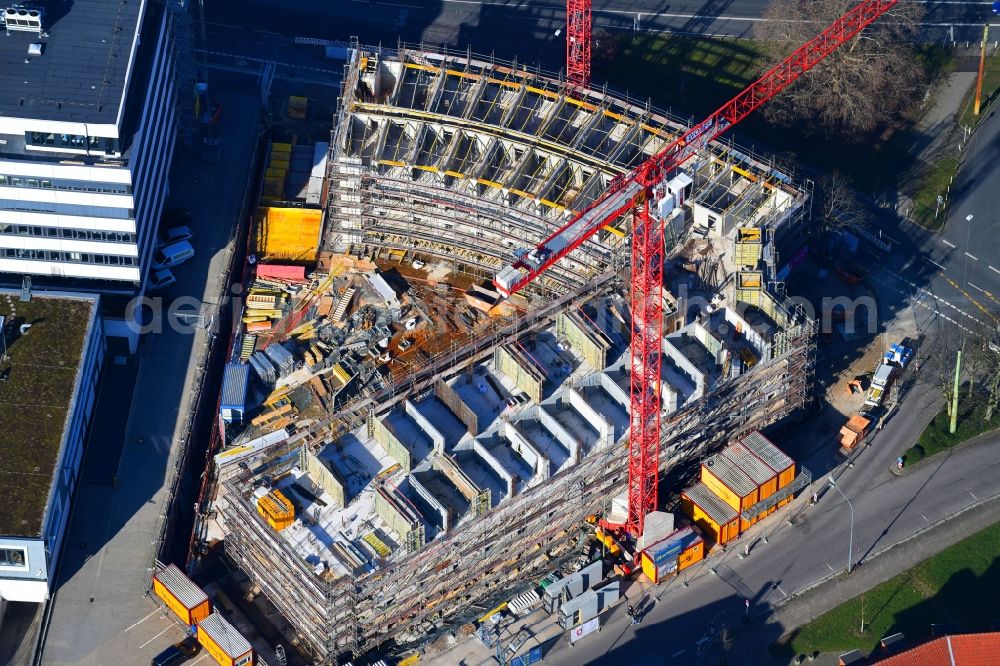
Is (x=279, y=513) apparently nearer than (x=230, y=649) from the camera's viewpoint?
No

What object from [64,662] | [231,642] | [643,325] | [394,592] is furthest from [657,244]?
[64,662]

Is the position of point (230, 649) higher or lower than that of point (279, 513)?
lower

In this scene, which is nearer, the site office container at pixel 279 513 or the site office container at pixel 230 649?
the site office container at pixel 230 649

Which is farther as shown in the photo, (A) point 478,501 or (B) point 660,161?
(A) point 478,501

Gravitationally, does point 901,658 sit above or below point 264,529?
above

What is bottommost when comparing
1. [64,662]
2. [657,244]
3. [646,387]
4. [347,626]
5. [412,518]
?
[64,662]

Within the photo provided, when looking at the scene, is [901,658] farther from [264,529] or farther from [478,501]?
[264,529]

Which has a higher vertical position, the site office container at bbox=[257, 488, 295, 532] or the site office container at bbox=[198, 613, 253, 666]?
the site office container at bbox=[257, 488, 295, 532]

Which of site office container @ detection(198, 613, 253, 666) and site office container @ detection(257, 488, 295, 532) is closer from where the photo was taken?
site office container @ detection(198, 613, 253, 666)

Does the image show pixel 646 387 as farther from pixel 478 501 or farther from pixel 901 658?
pixel 901 658

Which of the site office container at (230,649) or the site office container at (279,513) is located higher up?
the site office container at (279,513)
